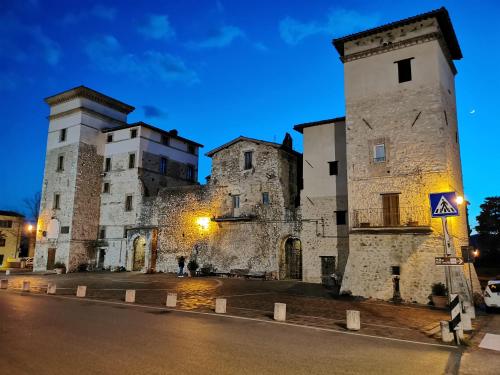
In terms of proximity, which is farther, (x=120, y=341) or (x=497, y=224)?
(x=497, y=224)

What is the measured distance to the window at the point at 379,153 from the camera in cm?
1973

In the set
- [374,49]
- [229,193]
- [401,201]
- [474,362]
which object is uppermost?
[374,49]

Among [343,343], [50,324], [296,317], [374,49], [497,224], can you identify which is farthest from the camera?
[497,224]

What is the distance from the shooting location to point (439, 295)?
16.6 m

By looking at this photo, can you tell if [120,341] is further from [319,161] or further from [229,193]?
[229,193]

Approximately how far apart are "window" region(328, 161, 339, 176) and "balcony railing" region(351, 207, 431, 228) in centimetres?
515

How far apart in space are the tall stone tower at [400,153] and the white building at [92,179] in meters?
21.5

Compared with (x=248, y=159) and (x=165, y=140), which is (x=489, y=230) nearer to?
(x=248, y=159)

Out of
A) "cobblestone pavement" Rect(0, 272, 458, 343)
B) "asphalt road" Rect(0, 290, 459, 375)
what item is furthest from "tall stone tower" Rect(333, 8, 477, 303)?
"asphalt road" Rect(0, 290, 459, 375)

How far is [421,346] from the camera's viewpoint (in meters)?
9.00

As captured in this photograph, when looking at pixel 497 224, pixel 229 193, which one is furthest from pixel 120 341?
pixel 497 224

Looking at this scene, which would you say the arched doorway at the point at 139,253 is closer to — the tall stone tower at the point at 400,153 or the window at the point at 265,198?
the window at the point at 265,198

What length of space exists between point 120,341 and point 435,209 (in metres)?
8.72

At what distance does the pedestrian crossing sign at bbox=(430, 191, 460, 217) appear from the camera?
10.1m
